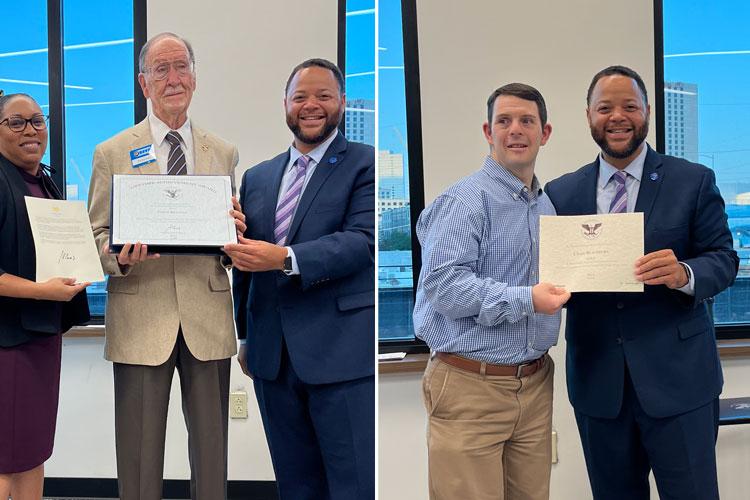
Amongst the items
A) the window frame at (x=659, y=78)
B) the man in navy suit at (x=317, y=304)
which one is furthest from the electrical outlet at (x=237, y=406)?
the window frame at (x=659, y=78)

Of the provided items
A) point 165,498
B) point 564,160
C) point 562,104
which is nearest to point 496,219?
point 564,160

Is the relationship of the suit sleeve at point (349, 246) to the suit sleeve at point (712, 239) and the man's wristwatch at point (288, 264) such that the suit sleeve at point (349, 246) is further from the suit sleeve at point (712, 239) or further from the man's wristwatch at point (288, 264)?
the suit sleeve at point (712, 239)

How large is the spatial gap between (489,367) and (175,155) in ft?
3.57

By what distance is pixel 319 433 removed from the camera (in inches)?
71.1

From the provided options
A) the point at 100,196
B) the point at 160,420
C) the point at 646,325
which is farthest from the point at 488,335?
the point at 100,196

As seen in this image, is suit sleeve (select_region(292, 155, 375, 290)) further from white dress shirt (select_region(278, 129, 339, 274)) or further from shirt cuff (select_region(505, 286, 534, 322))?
shirt cuff (select_region(505, 286, 534, 322))

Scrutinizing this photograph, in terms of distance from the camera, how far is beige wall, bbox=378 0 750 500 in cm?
165

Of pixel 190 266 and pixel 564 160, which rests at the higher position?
pixel 564 160

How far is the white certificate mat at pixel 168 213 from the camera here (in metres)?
1.64

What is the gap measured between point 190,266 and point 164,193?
26 cm

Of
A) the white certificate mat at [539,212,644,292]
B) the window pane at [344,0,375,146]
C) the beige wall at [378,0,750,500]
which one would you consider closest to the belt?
the beige wall at [378,0,750,500]

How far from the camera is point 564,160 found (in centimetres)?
171

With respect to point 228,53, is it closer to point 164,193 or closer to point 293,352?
point 164,193

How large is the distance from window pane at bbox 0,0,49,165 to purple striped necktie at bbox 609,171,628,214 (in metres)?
1.85
